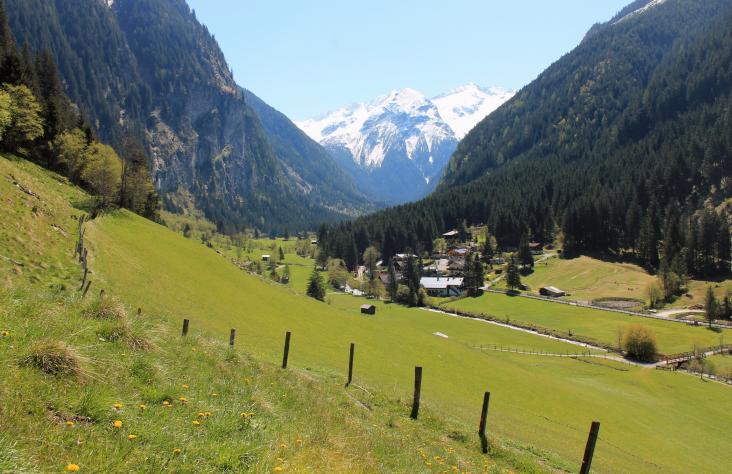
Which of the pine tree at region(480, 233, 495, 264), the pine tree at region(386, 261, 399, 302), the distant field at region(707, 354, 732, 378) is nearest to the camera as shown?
the distant field at region(707, 354, 732, 378)

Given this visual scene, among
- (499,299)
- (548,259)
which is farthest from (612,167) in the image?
(499,299)

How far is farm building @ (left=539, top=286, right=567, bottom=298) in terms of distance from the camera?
116 meters

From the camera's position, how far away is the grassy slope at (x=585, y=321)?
7843 centimetres

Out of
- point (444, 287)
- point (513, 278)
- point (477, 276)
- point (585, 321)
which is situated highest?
point (513, 278)

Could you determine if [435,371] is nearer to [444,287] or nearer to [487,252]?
[444,287]

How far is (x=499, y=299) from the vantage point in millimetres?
119312

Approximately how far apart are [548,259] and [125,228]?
141151 mm

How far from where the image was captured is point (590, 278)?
4983 inches

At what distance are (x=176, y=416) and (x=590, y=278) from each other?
139 metres

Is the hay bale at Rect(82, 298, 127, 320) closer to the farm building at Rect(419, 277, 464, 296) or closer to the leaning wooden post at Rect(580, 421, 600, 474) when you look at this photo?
the leaning wooden post at Rect(580, 421, 600, 474)

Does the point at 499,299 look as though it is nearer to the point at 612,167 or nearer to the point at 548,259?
the point at 548,259

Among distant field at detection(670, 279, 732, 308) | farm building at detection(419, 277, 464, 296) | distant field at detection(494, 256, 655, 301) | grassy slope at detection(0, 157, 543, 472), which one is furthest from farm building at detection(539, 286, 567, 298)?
grassy slope at detection(0, 157, 543, 472)

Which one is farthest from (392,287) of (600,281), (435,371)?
(435,371)

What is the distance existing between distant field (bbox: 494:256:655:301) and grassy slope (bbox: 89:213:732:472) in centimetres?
5514
